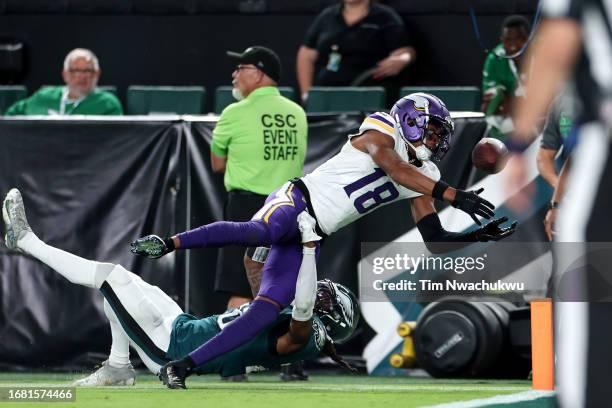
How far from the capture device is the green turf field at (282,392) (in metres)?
5.88

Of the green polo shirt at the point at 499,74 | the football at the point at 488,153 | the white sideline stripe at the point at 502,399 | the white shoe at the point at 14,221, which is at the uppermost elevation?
the green polo shirt at the point at 499,74

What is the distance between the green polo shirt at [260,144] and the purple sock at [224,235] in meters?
1.59

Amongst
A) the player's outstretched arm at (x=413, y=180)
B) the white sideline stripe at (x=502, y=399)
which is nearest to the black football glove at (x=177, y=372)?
the white sideline stripe at (x=502, y=399)

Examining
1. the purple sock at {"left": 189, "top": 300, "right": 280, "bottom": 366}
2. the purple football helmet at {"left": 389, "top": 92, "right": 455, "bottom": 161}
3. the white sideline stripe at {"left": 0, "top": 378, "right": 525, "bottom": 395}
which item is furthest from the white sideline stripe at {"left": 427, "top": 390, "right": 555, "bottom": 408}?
the purple football helmet at {"left": 389, "top": 92, "right": 455, "bottom": 161}

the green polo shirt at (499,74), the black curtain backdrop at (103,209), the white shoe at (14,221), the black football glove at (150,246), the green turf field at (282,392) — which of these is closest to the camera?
the green turf field at (282,392)

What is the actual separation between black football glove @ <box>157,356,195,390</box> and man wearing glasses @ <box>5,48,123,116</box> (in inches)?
147

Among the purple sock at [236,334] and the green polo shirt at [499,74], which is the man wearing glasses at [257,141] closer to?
the purple sock at [236,334]

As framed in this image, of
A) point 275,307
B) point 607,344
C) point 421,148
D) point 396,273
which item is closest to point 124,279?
point 275,307

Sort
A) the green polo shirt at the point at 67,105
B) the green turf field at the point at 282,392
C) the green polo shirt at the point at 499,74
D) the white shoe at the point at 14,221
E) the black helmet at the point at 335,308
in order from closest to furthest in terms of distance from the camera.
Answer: the green turf field at the point at 282,392
the black helmet at the point at 335,308
the white shoe at the point at 14,221
the green polo shirt at the point at 67,105
the green polo shirt at the point at 499,74

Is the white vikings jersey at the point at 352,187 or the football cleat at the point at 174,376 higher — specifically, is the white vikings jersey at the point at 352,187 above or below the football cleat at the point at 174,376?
above

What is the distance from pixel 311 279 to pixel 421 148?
1075 millimetres

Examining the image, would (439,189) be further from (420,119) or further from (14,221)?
(14,221)

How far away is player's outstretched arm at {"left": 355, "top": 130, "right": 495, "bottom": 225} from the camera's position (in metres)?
6.23

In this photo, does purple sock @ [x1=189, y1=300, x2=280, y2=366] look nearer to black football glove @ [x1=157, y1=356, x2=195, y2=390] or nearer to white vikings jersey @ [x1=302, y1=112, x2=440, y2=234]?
black football glove @ [x1=157, y1=356, x2=195, y2=390]
